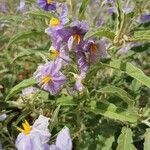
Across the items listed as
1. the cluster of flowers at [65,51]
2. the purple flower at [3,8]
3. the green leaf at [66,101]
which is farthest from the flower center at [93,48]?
the purple flower at [3,8]

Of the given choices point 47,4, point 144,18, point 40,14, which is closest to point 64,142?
point 40,14

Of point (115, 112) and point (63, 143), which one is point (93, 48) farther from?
point (63, 143)

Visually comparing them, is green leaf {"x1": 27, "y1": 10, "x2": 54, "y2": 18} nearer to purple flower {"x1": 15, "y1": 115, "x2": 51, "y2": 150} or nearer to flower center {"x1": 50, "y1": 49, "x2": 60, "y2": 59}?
flower center {"x1": 50, "y1": 49, "x2": 60, "y2": 59}

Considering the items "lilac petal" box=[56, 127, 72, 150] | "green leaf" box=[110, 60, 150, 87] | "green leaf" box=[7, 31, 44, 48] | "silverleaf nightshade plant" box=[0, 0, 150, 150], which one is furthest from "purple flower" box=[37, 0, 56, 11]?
"lilac petal" box=[56, 127, 72, 150]

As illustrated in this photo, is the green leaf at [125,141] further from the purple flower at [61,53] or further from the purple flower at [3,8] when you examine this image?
the purple flower at [3,8]

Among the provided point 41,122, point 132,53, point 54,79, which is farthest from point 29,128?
A: point 132,53
